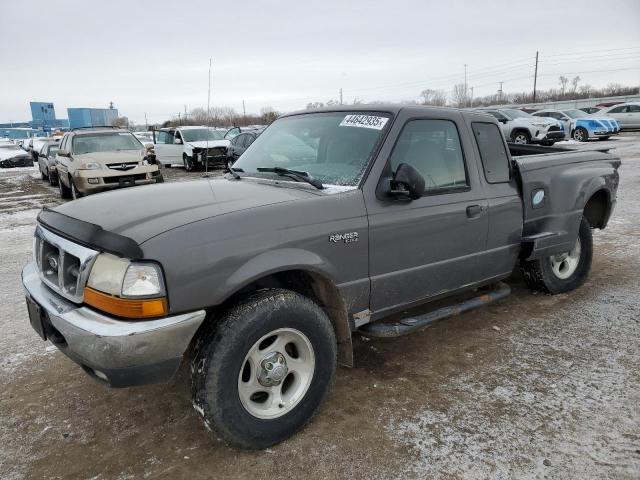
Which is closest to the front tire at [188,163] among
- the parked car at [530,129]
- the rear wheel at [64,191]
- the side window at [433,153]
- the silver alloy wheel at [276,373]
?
the rear wheel at [64,191]

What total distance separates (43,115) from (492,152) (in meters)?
93.6

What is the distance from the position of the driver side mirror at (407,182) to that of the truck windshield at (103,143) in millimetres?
10789

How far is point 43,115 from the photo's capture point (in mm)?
81688

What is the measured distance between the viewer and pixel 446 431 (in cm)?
275

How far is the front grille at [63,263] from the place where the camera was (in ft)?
7.78

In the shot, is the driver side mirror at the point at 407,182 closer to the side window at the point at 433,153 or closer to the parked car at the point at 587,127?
the side window at the point at 433,153

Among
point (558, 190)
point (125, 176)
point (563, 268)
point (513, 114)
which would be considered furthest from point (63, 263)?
point (513, 114)

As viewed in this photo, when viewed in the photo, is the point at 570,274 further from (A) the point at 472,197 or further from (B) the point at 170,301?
(B) the point at 170,301


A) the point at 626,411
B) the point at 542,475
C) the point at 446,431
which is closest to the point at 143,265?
the point at 446,431

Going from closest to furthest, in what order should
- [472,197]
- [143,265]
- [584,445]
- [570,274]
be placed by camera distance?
1. [143,265]
2. [584,445]
3. [472,197]
4. [570,274]

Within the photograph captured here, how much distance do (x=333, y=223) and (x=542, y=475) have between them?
1658mm

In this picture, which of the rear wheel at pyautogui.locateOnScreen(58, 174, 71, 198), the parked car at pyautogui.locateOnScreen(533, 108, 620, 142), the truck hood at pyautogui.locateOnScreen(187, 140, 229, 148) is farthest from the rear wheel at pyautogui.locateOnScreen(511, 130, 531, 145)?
the rear wheel at pyautogui.locateOnScreen(58, 174, 71, 198)

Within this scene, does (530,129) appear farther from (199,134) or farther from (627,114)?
(199,134)

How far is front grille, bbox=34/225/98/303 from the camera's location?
7.78ft
